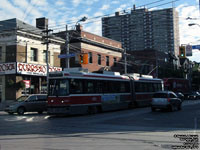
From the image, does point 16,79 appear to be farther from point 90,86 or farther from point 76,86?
point 76,86

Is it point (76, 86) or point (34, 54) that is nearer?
point (76, 86)

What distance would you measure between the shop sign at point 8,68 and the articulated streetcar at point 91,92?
526 inches

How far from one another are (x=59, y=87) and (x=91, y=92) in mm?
2863

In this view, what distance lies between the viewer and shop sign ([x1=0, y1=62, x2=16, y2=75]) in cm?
3111

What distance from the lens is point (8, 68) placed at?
103 feet

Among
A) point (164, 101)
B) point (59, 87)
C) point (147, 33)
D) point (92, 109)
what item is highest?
point (147, 33)

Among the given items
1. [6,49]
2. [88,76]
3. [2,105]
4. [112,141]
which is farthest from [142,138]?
[6,49]

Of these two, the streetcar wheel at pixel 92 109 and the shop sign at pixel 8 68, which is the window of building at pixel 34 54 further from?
the streetcar wheel at pixel 92 109

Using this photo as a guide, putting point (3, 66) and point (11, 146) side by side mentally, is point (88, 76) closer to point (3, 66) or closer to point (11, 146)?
point (11, 146)

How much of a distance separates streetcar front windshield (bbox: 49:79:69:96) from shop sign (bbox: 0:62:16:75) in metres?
13.7

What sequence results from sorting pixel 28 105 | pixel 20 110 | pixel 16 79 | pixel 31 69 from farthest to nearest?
pixel 31 69, pixel 16 79, pixel 28 105, pixel 20 110

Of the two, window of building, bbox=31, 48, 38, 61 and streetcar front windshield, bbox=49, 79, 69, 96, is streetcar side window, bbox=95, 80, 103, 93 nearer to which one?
streetcar front windshield, bbox=49, 79, 69, 96

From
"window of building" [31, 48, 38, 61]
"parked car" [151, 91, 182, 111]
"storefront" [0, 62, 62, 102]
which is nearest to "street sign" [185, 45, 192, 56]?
"parked car" [151, 91, 182, 111]

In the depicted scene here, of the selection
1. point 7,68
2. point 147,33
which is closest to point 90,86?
point 7,68
